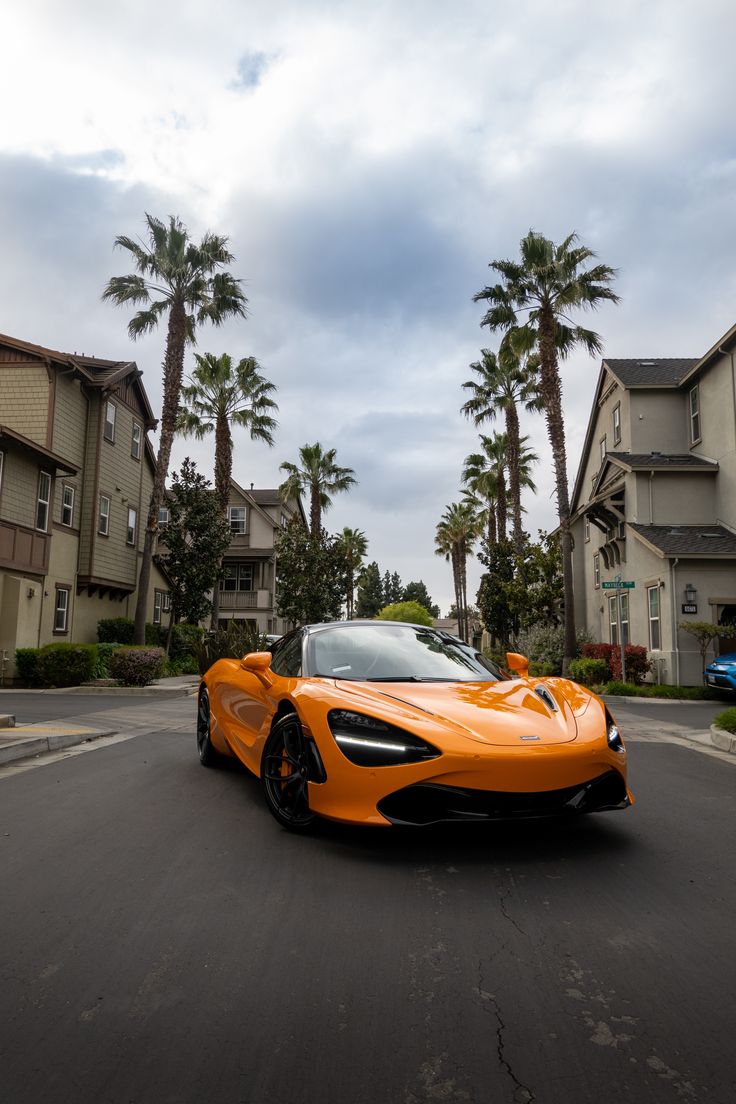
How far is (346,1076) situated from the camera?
2.21m

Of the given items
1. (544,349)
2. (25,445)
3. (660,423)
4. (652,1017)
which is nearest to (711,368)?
(660,423)

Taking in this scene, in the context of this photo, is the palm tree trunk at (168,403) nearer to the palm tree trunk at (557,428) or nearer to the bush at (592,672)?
the palm tree trunk at (557,428)

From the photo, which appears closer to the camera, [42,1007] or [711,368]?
[42,1007]

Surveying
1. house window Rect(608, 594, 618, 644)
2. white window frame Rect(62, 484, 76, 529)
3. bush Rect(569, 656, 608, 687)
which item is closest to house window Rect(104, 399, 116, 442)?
white window frame Rect(62, 484, 76, 529)

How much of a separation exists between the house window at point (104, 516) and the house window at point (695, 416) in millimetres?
19163

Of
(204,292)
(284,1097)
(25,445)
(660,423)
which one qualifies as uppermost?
(204,292)

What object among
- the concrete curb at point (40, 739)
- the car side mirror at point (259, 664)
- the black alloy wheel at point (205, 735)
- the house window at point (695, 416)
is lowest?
the concrete curb at point (40, 739)

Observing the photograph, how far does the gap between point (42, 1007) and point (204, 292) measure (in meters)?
26.2

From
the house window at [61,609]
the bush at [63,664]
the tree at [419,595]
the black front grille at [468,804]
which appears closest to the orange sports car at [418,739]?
the black front grille at [468,804]

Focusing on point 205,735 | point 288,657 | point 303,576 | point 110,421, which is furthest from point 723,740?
point 303,576

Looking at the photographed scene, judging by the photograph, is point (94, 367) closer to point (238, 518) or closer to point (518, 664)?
point (238, 518)

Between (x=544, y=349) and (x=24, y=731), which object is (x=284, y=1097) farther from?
(x=544, y=349)

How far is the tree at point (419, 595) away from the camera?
14462cm

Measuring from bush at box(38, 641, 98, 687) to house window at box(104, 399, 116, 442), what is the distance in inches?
360
